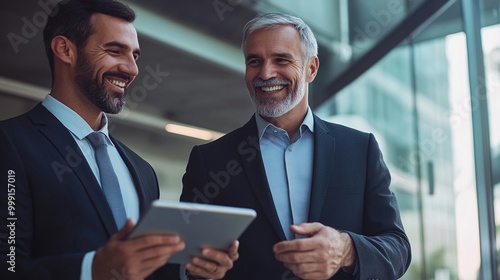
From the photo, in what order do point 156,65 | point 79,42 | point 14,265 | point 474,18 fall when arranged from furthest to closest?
point 156,65, point 474,18, point 79,42, point 14,265

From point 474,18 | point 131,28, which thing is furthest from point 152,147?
point 131,28

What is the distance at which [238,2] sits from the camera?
A: 6.30 metres

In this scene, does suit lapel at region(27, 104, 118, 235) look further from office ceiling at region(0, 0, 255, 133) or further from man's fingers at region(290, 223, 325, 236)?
office ceiling at region(0, 0, 255, 133)

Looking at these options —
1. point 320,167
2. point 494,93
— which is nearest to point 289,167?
point 320,167

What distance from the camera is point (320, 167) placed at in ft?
6.96

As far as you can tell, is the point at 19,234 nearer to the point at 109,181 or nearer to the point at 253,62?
the point at 109,181

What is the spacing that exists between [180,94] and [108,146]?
661cm

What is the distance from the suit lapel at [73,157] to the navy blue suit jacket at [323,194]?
1.04 ft

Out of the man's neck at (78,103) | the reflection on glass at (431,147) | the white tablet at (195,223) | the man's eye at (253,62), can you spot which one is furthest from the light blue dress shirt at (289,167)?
the reflection on glass at (431,147)

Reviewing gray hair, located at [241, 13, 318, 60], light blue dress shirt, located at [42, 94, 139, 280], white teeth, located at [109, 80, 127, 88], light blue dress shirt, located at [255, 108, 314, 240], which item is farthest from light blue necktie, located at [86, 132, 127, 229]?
gray hair, located at [241, 13, 318, 60]

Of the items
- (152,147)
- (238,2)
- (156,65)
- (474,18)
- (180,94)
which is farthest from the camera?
(152,147)

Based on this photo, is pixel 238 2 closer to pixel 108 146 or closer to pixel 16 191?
pixel 108 146

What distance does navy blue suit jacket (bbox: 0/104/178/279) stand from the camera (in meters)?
1.75

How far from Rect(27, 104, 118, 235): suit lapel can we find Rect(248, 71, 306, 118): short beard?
575mm
